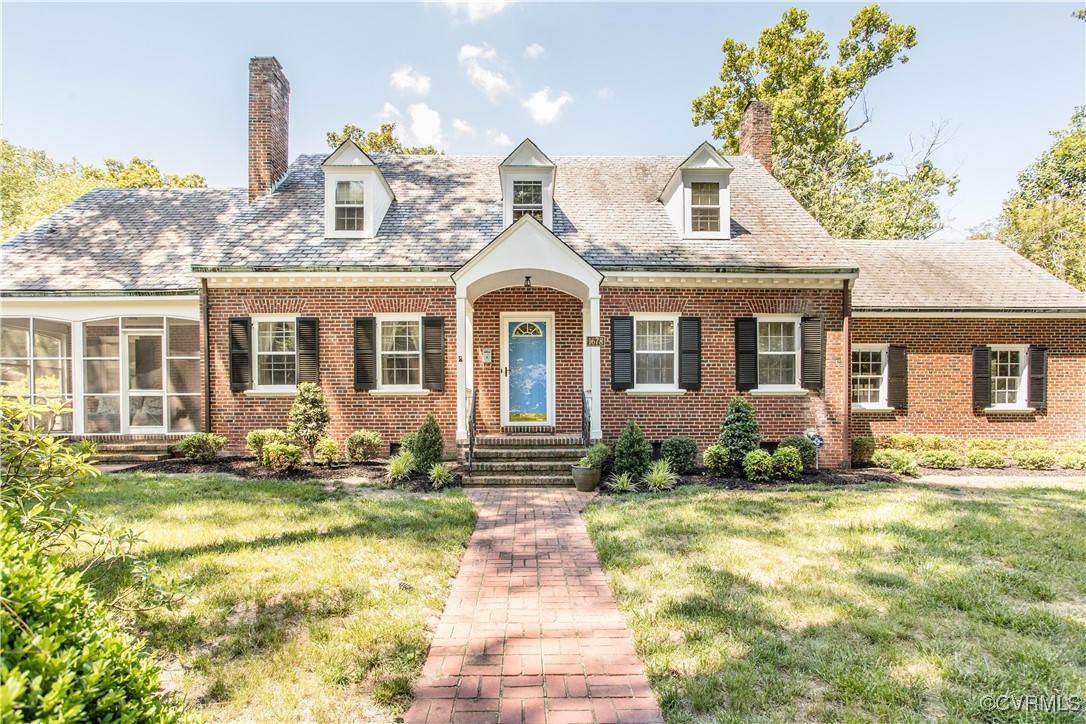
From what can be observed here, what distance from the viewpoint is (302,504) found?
22.9 feet

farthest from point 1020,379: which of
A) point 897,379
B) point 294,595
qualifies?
point 294,595

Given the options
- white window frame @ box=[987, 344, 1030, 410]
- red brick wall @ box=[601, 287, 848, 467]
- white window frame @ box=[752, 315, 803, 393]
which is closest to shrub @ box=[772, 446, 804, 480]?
→ red brick wall @ box=[601, 287, 848, 467]

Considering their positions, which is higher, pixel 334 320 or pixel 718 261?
pixel 718 261

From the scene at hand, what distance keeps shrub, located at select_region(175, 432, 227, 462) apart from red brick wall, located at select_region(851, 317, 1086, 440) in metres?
14.4

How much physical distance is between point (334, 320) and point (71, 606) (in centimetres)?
939

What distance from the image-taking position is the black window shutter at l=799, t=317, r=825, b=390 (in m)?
10.6

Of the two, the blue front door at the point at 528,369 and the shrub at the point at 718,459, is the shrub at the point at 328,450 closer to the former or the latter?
the blue front door at the point at 528,369

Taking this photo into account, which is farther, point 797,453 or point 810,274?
point 810,274

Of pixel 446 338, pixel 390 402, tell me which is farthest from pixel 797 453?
pixel 390 402

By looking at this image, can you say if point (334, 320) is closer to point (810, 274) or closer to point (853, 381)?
point (810, 274)

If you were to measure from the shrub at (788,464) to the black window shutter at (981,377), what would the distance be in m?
6.54

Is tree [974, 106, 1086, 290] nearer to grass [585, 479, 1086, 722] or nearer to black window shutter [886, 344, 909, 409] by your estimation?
black window shutter [886, 344, 909, 409]

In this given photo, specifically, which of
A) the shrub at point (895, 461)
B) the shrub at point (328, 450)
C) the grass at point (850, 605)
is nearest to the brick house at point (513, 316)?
the shrub at point (328, 450)

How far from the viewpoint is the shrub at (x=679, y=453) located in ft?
31.1
